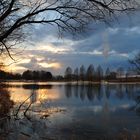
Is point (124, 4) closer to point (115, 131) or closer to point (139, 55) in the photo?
point (115, 131)

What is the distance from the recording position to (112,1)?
33.9 ft

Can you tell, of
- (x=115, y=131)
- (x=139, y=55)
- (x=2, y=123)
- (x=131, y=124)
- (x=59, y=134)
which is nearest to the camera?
(x=59, y=134)

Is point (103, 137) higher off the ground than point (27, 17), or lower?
lower

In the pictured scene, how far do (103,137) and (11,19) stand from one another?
6.25 m

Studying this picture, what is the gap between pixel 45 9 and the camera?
36.1 ft

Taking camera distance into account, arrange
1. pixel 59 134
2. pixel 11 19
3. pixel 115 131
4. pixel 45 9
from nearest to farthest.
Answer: pixel 45 9
pixel 11 19
pixel 59 134
pixel 115 131

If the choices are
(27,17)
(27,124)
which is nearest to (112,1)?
(27,17)

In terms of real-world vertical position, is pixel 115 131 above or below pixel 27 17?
below

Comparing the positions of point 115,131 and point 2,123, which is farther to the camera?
point 2,123

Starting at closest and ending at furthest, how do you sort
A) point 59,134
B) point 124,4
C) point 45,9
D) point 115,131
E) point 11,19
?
point 124,4
point 45,9
point 11,19
point 59,134
point 115,131

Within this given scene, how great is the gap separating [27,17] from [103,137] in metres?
6.49

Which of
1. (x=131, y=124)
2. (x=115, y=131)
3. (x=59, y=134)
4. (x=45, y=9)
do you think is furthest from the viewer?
(x=131, y=124)

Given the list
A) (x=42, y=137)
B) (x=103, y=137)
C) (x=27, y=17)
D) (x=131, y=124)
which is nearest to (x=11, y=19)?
(x=27, y=17)

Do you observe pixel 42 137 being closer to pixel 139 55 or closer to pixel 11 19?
pixel 11 19
